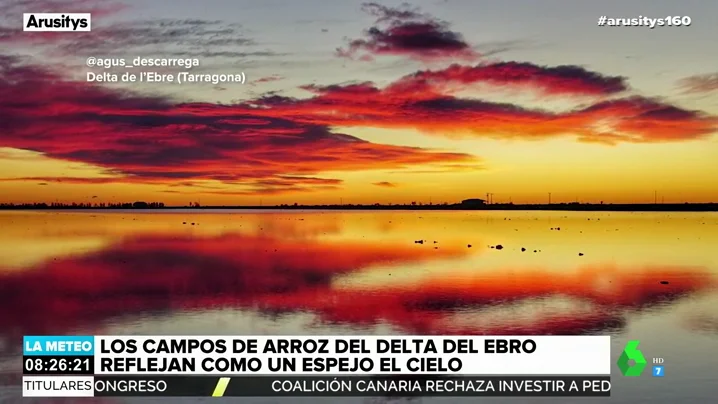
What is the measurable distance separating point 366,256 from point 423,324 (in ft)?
55.3

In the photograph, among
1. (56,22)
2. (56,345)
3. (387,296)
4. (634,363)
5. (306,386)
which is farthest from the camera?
(387,296)

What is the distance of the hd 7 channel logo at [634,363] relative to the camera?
1246 cm

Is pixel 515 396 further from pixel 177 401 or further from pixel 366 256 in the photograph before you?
pixel 366 256

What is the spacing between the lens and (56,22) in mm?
14320

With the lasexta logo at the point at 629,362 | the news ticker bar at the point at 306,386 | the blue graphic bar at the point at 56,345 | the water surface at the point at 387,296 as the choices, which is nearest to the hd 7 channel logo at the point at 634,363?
the lasexta logo at the point at 629,362

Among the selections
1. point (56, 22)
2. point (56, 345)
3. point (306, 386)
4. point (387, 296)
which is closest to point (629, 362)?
point (306, 386)

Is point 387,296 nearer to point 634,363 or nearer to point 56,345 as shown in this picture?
point 634,363

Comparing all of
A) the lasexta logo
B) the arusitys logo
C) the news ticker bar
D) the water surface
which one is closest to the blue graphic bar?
the water surface

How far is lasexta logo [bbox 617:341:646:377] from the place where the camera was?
1249 centimetres

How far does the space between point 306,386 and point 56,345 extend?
4.62m

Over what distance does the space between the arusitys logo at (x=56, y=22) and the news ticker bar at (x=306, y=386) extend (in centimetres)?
700

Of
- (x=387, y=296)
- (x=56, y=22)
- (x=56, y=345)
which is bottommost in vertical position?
→ (x=387, y=296)

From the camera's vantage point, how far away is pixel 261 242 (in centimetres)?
4400

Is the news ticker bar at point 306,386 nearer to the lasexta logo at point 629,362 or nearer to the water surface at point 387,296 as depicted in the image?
the water surface at point 387,296
